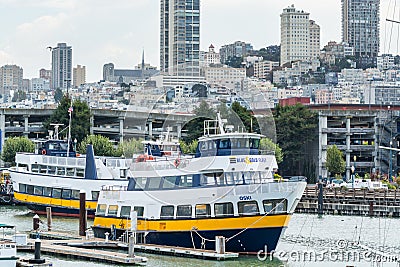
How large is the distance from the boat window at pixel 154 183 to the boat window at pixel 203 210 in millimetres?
2285

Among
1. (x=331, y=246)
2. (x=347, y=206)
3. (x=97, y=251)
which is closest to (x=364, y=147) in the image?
(x=347, y=206)

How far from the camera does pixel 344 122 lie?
92312mm

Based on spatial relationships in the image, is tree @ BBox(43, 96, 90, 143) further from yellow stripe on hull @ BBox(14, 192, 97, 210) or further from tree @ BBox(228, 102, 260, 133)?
tree @ BBox(228, 102, 260, 133)

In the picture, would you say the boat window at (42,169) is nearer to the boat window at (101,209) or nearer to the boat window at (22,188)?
the boat window at (22,188)

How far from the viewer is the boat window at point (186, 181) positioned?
40938mm

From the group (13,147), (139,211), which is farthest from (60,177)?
Answer: (13,147)

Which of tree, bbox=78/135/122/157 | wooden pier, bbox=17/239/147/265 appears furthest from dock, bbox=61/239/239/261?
tree, bbox=78/135/122/157

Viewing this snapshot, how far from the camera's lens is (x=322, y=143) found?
9088 cm

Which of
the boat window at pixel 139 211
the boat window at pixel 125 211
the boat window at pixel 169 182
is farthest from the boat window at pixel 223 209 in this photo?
the boat window at pixel 125 211

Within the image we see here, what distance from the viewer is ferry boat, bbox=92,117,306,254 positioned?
131 feet

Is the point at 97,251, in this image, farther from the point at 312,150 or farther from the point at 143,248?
the point at 312,150

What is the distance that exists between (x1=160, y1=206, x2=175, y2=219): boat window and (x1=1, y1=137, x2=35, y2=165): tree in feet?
144

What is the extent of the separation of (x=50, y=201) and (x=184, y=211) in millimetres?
18777

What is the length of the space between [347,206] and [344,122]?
32090 mm
